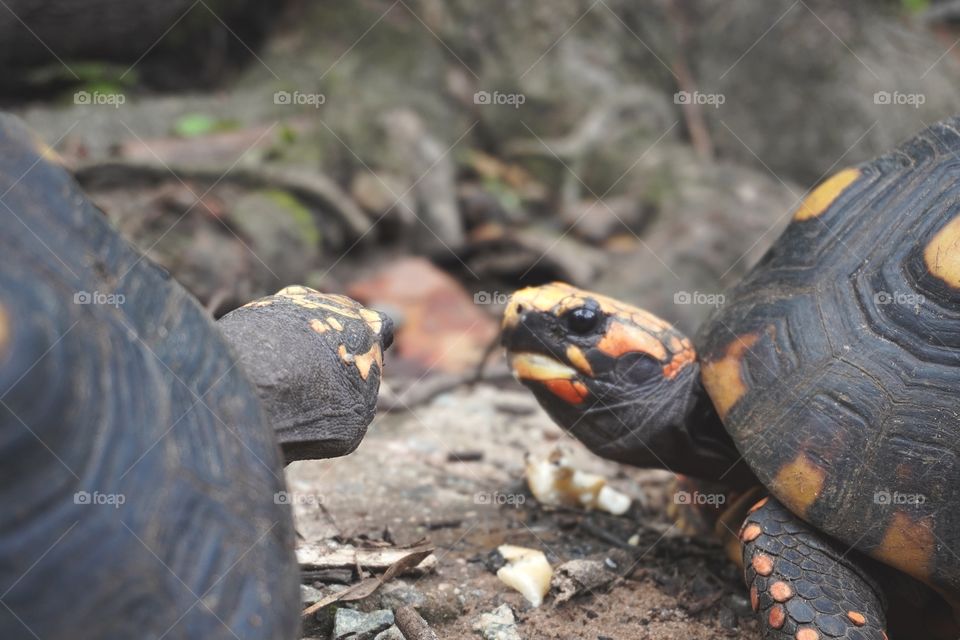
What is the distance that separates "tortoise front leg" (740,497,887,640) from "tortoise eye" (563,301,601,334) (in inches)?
33.5

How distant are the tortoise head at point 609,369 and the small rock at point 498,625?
2.64 feet

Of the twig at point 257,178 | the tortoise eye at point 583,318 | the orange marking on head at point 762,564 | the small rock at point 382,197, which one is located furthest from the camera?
the small rock at point 382,197

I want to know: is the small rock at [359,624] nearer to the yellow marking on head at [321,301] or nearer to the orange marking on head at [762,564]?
the yellow marking on head at [321,301]

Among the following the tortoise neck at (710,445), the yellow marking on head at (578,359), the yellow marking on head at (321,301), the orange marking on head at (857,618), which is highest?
the yellow marking on head at (321,301)

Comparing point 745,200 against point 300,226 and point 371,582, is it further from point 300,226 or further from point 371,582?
point 371,582

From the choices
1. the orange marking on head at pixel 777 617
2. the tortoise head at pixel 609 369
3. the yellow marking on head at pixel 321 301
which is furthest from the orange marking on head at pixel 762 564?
the yellow marking on head at pixel 321 301

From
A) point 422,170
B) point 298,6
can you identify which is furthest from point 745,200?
point 298,6

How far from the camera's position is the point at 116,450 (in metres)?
1.61

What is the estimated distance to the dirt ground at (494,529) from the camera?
2.94 m

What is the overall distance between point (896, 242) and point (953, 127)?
1.87 ft

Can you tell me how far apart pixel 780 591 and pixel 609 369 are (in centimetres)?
98

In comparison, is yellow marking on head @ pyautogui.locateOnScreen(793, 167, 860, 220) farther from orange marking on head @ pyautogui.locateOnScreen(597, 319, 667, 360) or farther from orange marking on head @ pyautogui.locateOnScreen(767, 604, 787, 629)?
orange marking on head @ pyautogui.locateOnScreen(767, 604, 787, 629)

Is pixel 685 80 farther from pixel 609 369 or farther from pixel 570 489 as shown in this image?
pixel 609 369

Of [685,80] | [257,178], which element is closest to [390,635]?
[257,178]
